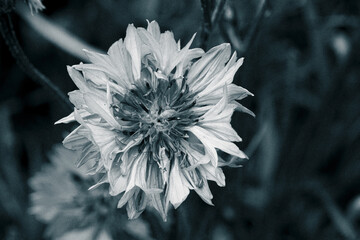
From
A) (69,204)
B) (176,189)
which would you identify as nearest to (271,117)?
(69,204)

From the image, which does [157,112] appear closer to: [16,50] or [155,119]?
[155,119]

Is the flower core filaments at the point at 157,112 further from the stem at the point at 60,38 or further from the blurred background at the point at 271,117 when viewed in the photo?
the blurred background at the point at 271,117

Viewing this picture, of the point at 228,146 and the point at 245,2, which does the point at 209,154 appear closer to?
the point at 228,146

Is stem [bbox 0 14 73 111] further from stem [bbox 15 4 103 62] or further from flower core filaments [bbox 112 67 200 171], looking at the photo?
stem [bbox 15 4 103 62]

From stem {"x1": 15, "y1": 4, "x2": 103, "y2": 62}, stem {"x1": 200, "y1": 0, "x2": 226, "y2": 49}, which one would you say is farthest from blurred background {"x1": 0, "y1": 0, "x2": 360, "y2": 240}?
stem {"x1": 200, "y1": 0, "x2": 226, "y2": 49}

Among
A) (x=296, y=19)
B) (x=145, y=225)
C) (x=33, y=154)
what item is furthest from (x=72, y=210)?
(x=296, y=19)

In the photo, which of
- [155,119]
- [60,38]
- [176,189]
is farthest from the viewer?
[60,38]
